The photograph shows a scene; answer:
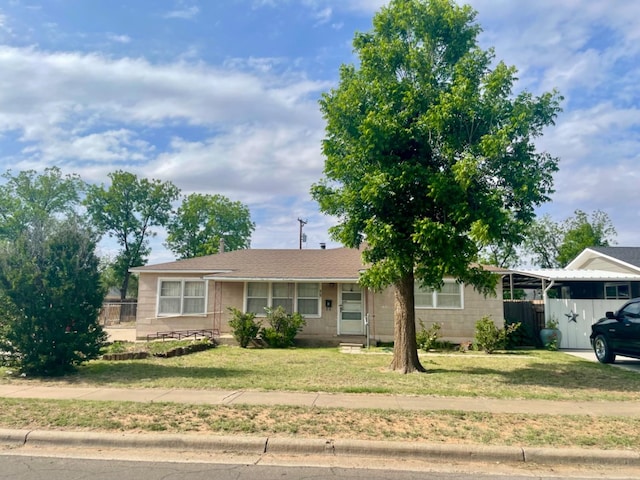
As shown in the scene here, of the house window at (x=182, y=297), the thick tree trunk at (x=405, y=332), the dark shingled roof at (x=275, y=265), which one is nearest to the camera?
the thick tree trunk at (x=405, y=332)

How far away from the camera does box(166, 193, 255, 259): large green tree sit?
178 feet

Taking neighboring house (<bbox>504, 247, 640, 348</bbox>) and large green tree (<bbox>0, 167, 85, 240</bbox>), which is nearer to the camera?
neighboring house (<bbox>504, 247, 640, 348</bbox>)

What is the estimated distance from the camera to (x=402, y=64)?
37.0 feet

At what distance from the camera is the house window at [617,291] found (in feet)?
70.3

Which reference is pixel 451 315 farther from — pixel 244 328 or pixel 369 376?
pixel 369 376

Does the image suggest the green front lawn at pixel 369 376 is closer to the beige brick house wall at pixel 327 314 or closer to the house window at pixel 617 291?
the beige brick house wall at pixel 327 314

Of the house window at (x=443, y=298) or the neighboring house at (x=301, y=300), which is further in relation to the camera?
the house window at (x=443, y=298)

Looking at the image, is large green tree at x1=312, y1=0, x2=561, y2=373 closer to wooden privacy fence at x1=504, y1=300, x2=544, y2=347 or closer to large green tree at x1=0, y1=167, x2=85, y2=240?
wooden privacy fence at x1=504, y1=300, x2=544, y2=347

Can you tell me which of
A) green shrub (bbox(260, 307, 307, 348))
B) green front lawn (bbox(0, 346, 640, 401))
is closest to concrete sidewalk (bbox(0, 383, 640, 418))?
green front lawn (bbox(0, 346, 640, 401))

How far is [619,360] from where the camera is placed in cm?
1434

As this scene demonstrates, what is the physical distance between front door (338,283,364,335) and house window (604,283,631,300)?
1226cm

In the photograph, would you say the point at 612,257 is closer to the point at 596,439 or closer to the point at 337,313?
the point at 337,313

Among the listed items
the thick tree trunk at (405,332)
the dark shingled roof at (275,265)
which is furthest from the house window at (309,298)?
the thick tree trunk at (405,332)

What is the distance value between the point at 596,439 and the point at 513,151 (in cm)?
638
